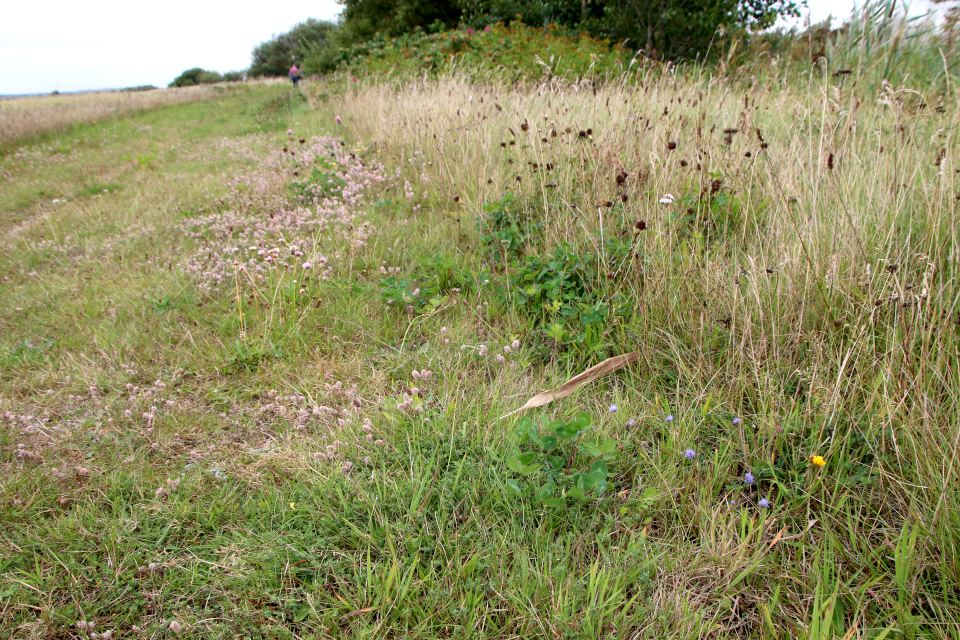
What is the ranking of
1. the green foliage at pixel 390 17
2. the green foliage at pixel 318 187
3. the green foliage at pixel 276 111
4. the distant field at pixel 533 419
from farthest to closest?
the green foliage at pixel 390 17 → the green foliage at pixel 276 111 → the green foliage at pixel 318 187 → the distant field at pixel 533 419

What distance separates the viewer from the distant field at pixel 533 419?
4.95ft

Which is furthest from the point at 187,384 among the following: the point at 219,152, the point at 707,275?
the point at 219,152

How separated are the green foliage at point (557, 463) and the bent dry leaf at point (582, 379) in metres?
0.19

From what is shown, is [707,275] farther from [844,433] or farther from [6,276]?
[6,276]

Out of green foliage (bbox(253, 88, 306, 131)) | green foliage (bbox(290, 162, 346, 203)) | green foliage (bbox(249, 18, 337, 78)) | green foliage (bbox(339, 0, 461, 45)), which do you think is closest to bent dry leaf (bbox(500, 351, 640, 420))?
green foliage (bbox(290, 162, 346, 203))

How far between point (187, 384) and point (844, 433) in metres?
2.98

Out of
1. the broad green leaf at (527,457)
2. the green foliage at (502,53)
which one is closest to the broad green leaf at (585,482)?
the broad green leaf at (527,457)

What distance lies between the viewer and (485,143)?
15.3 ft

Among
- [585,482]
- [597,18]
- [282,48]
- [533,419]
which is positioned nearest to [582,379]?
[533,419]

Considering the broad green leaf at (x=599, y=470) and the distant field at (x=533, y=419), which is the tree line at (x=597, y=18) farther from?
the broad green leaf at (x=599, y=470)

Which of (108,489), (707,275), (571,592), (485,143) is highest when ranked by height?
(485,143)

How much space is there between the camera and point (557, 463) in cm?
181

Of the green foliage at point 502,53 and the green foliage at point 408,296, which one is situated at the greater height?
the green foliage at point 502,53

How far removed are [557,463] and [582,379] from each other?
0.62m
